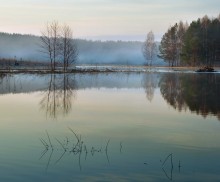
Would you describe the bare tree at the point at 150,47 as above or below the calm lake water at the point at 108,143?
above

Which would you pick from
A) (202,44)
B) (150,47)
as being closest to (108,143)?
(202,44)

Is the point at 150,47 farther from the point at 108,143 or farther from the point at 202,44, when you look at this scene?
the point at 108,143

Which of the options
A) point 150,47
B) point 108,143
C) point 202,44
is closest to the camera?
point 108,143

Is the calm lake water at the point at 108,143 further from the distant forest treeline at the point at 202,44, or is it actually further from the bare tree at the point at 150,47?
the bare tree at the point at 150,47

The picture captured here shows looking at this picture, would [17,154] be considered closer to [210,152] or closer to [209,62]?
[210,152]

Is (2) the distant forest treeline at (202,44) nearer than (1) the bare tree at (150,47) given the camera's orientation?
Yes

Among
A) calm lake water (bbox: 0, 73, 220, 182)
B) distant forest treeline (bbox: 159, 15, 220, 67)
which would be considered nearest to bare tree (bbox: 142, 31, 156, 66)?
distant forest treeline (bbox: 159, 15, 220, 67)

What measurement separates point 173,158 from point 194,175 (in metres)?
1.42

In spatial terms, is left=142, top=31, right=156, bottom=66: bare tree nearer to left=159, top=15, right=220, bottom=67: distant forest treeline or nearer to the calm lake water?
left=159, top=15, right=220, bottom=67: distant forest treeline

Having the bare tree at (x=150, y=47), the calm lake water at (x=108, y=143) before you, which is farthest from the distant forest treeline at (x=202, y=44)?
the calm lake water at (x=108, y=143)

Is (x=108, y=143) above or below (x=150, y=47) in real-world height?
below

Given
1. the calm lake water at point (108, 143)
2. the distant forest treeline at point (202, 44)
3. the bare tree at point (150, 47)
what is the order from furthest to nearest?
the bare tree at point (150, 47), the distant forest treeline at point (202, 44), the calm lake water at point (108, 143)

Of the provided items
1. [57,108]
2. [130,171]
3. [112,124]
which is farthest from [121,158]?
[57,108]

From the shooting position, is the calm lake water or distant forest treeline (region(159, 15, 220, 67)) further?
distant forest treeline (region(159, 15, 220, 67))
